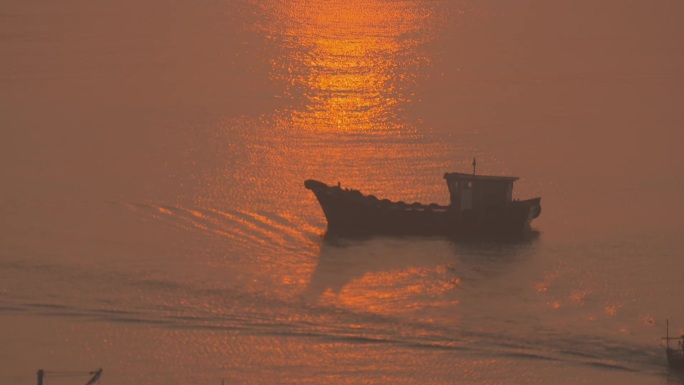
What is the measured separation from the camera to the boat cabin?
49.8 metres

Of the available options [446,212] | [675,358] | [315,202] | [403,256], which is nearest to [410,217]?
[446,212]

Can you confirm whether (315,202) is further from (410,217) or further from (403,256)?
(403,256)

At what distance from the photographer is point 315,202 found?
53.8m

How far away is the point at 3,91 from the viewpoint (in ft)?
235

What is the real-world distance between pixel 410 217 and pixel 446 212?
48.6 inches

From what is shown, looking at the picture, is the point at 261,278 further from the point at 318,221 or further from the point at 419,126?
the point at 419,126

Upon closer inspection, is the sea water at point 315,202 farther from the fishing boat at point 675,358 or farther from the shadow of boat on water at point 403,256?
the fishing boat at point 675,358

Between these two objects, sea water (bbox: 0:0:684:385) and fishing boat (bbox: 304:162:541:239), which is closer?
sea water (bbox: 0:0:684:385)

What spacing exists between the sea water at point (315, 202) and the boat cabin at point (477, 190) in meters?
1.50

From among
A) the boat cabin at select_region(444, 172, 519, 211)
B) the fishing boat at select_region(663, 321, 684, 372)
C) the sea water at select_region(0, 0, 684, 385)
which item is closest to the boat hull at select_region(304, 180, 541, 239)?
the boat cabin at select_region(444, 172, 519, 211)

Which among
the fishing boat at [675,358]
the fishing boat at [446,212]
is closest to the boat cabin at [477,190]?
the fishing boat at [446,212]

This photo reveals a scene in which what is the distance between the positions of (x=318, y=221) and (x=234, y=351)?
13218mm

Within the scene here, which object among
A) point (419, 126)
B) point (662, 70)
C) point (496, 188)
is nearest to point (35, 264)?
point (496, 188)

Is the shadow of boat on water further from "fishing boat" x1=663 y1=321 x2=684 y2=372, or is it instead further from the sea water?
"fishing boat" x1=663 y1=321 x2=684 y2=372
